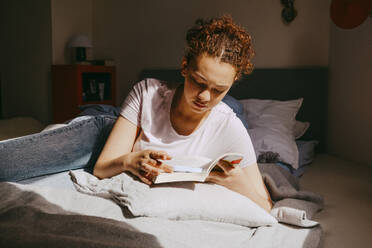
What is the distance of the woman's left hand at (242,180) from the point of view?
105cm

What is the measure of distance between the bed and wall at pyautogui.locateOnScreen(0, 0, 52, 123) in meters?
2.87

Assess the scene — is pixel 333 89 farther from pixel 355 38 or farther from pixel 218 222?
pixel 218 222

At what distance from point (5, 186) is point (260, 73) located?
2.10 meters

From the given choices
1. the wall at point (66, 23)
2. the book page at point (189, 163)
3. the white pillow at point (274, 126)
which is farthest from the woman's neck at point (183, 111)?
the wall at point (66, 23)

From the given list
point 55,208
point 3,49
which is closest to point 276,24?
point 55,208

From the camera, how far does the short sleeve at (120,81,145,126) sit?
1.26 meters

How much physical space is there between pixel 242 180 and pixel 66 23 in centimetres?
336

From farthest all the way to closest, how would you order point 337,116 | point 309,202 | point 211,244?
point 337,116 < point 309,202 < point 211,244

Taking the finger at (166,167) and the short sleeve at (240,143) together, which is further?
the short sleeve at (240,143)

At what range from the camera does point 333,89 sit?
8.09 feet

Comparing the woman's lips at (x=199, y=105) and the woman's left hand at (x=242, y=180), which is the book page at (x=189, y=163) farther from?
the woman's lips at (x=199, y=105)

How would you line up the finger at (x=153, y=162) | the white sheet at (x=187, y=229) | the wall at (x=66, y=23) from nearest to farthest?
1. the white sheet at (x=187, y=229)
2. the finger at (x=153, y=162)
3. the wall at (x=66, y=23)

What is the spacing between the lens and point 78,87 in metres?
3.46

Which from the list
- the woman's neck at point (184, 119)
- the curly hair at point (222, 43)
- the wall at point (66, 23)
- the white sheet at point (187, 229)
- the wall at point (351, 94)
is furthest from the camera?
the wall at point (66, 23)
